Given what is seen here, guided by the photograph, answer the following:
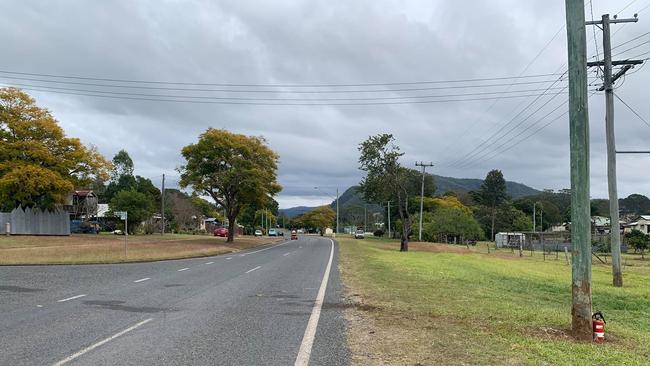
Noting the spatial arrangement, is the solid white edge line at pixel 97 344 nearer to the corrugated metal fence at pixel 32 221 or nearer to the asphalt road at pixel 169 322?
the asphalt road at pixel 169 322

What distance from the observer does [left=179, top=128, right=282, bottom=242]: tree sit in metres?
52.2

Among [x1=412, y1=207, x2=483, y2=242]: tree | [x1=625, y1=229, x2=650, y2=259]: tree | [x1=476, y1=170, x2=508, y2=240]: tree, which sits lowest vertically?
[x1=625, y1=229, x2=650, y2=259]: tree

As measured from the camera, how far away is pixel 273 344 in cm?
827

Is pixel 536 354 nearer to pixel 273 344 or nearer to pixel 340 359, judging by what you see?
pixel 340 359

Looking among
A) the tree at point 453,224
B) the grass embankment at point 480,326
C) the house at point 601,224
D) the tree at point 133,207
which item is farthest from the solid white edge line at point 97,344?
the house at point 601,224

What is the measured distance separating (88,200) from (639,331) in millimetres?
75005

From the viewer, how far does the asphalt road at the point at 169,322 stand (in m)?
7.42

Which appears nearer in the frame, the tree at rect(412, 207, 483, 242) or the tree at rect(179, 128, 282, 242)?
the tree at rect(179, 128, 282, 242)

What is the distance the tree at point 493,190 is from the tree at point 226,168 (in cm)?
8440

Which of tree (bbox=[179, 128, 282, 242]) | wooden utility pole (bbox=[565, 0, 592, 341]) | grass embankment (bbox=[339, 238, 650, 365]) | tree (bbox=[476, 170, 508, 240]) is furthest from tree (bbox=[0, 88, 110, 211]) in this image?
tree (bbox=[476, 170, 508, 240])

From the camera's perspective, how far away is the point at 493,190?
127438 millimetres

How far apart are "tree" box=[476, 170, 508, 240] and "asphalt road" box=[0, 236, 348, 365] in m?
116

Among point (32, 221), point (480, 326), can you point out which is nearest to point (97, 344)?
point (480, 326)

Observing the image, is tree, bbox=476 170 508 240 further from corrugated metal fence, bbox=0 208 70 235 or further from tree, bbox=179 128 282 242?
corrugated metal fence, bbox=0 208 70 235
